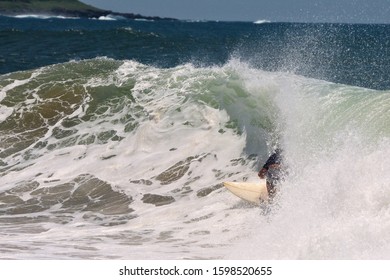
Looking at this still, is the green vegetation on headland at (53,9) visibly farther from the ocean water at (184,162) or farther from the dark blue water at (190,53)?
the ocean water at (184,162)

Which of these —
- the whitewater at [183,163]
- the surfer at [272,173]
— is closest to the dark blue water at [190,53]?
the whitewater at [183,163]

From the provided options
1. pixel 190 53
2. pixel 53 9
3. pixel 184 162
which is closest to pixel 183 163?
pixel 184 162

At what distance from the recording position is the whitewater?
375 inches

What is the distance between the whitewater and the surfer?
7.4 inches

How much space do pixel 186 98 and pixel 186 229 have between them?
6.49 meters

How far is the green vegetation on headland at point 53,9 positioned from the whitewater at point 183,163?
108 m

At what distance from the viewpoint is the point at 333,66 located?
1326 inches

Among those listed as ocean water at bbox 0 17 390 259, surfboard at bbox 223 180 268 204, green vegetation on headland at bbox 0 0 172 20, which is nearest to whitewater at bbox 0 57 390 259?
ocean water at bbox 0 17 390 259

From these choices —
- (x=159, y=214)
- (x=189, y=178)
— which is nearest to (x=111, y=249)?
(x=159, y=214)

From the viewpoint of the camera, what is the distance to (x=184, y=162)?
14758mm

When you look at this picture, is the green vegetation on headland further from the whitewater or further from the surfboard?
the surfboard

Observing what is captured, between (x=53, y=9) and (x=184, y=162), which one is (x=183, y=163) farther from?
(x=53, y=9)

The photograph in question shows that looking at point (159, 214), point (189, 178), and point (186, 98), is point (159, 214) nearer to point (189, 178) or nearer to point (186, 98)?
point (189, 178)
